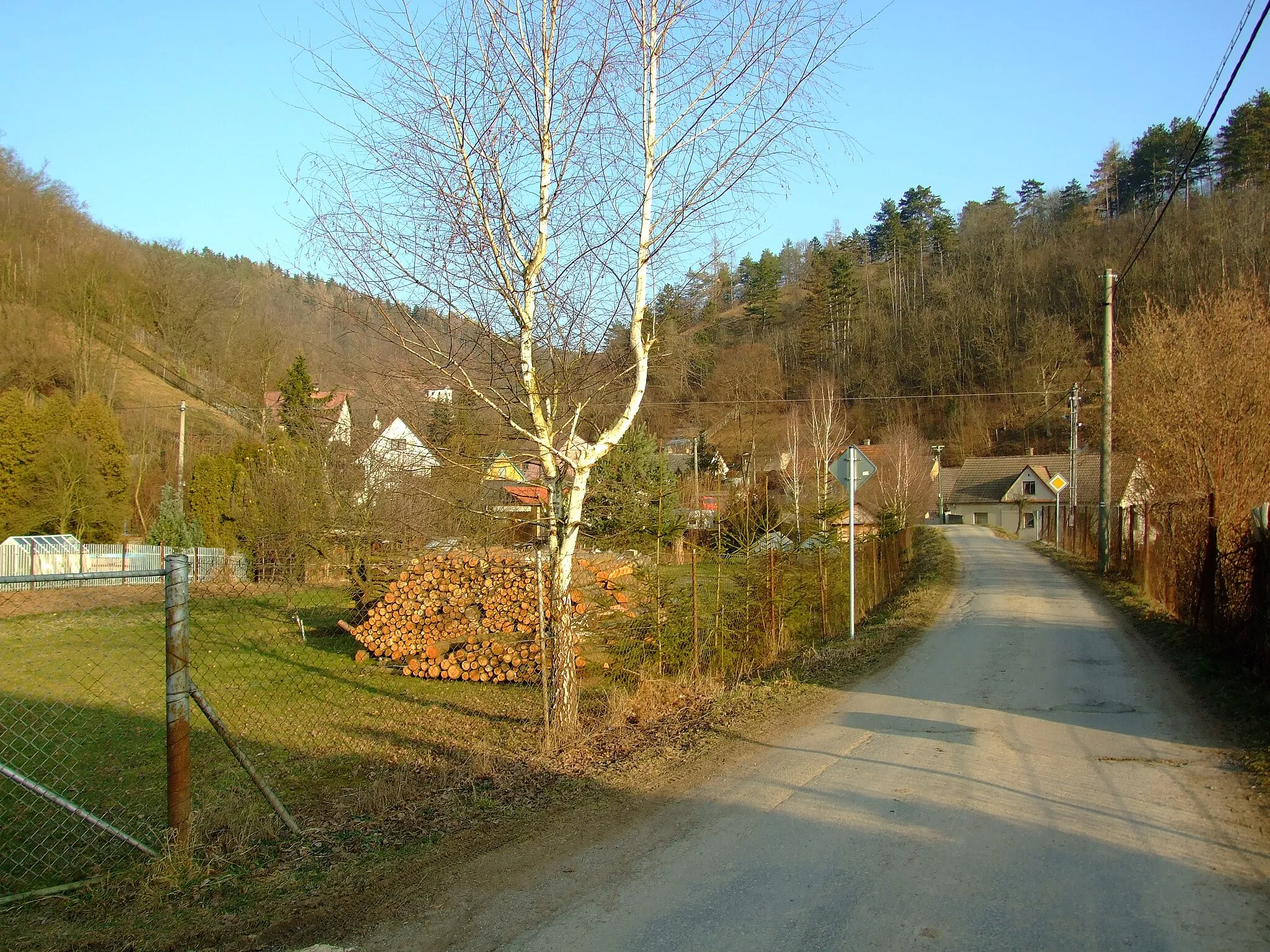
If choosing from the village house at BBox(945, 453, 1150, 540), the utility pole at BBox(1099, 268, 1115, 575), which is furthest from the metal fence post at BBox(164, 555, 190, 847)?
the village house at BBox(945, 453, 1150, 540)

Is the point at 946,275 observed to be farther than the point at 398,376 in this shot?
Yes

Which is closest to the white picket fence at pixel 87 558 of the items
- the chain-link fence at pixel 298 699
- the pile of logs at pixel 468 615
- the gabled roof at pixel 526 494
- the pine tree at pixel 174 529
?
the pine tree at pixel 174 529

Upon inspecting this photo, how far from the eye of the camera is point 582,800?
5883 mm

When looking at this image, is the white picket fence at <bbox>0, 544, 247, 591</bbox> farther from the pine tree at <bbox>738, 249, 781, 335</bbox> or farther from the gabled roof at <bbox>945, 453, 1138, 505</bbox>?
the gabled roof at <bbox>945, 453, 1138, 505</bbox>

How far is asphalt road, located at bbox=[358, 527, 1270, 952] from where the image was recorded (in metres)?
3.88

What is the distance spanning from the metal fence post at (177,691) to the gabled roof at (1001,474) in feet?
197

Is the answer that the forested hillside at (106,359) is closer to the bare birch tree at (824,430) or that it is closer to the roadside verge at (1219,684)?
the bare birch tree at (824,430)

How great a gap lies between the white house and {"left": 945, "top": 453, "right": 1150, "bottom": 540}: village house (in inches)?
1845

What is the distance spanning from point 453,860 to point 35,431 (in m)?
36.9

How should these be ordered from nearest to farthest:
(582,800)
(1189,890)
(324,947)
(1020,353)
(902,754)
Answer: (324,947)
(1189,890)
(582,800)
(902,754)
(1020,353)

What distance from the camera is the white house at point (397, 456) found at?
A: 8.98 m

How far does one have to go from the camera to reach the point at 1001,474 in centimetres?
6600

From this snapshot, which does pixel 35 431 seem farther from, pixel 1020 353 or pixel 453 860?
pixel 1020 353

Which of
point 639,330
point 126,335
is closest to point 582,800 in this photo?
point 639,330
